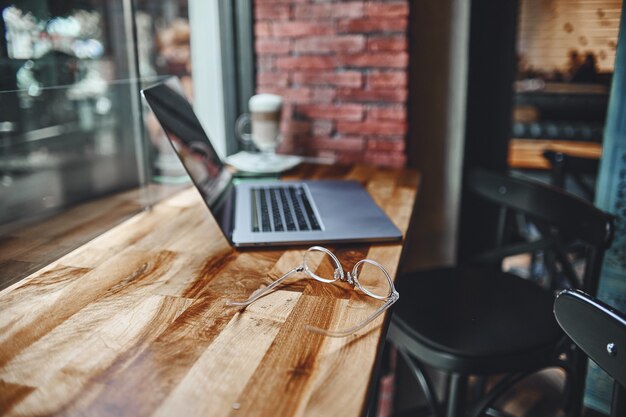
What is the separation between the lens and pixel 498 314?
1287 mm

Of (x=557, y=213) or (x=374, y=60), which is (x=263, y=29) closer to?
(x=374, y=60)

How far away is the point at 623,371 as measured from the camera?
724mm

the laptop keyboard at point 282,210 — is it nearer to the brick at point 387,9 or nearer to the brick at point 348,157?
the brick at point 348,157

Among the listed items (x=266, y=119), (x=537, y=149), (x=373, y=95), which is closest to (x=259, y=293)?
(x=266, y=119)

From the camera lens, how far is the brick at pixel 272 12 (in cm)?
189

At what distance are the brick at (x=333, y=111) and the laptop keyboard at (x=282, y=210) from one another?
18.7 inches

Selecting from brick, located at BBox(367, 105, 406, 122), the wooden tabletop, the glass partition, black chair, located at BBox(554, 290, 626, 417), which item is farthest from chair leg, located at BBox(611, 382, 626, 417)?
the wooden tabletop

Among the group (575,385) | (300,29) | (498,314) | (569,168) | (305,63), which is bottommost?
(575,385)

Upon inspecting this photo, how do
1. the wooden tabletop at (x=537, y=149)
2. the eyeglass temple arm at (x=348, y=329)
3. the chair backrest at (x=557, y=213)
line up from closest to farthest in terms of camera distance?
1. the eyeglass temple arm at (x=348, y=329)
2. the chair backrest at (x=557, y=213)
3. the wooden tabletop at (x=537, y=149)

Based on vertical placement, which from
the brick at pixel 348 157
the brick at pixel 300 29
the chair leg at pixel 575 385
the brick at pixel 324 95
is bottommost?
the chair leg at pixel 575 385

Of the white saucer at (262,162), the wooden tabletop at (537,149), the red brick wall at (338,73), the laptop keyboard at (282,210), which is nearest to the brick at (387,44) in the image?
the red brick wall at (338,73)

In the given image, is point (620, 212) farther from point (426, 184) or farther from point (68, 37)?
point (68, 37)

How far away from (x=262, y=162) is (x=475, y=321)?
2.89 feet

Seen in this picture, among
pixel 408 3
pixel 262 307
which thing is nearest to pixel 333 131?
pixel 408 3
